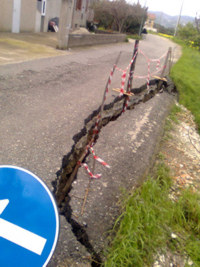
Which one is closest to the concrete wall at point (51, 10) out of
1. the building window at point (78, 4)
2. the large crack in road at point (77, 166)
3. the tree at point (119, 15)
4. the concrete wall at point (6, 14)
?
the building window at point (78, 4)

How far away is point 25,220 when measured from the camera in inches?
43.9

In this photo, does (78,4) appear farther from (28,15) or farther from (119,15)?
(28,15)

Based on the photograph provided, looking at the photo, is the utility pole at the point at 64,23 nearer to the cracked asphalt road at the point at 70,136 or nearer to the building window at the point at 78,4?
the cracked asphalt road at the point at 70,136

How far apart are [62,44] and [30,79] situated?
7001 mm

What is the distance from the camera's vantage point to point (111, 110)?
576 centimetres

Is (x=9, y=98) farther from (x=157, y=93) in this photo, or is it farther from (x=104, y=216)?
(x=157, y=93)

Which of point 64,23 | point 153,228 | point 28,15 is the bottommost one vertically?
point 153,228

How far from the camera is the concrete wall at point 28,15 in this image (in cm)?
1553

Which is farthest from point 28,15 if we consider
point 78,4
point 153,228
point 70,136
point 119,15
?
point 119,15

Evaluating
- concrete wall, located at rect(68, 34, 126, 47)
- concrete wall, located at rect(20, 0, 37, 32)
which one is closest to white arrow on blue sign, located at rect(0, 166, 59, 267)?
concrete wall, located at rect(68, 34, 126, 47)

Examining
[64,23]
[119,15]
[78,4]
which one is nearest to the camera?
[64,23]

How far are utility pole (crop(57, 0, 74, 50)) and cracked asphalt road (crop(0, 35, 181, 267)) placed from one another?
5792 millimetres

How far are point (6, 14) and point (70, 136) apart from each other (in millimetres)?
13275

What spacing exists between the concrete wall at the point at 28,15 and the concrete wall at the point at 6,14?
1.20m
